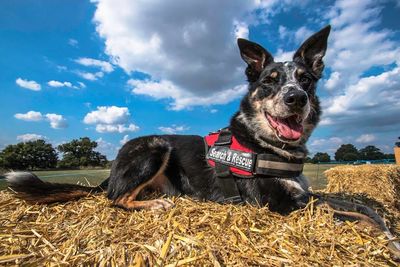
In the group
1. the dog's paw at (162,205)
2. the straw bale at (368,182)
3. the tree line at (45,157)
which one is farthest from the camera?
the tree line at (45,157)

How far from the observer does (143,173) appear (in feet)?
13.4

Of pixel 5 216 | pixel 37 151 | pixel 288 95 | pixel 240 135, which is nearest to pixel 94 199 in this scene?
pixel 5 216

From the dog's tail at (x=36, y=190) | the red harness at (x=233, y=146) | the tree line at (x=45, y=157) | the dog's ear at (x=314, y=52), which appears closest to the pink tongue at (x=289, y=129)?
the red harness at (x=233, y=146)

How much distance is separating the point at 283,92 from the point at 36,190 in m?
3.69

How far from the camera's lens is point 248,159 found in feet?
11.9

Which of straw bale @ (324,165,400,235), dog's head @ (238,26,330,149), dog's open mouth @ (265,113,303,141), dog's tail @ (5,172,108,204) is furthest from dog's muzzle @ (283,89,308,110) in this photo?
straw bale @ (324,165,400,235)

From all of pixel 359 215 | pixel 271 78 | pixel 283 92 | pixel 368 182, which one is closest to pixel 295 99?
pixel 283 92

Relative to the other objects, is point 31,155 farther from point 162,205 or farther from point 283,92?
point 283,92

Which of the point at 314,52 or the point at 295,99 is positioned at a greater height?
the point at 314,52

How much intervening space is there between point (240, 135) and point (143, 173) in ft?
5.07

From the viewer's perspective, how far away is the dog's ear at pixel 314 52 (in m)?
4.57

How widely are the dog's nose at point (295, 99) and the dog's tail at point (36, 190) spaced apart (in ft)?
10.8

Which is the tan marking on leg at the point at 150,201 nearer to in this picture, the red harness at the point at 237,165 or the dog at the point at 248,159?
the dog at the point at 248,159

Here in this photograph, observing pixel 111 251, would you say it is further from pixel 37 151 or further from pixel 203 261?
pixel 37 151
